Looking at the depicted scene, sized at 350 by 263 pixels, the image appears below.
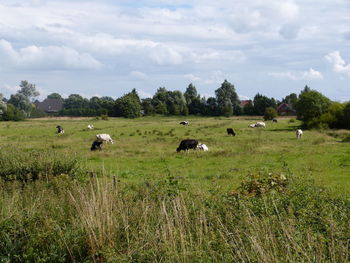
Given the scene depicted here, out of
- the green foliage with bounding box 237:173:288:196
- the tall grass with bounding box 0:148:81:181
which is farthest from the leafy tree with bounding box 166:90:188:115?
the green foliage with bounding box 237:173:288:196

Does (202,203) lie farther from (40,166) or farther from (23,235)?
(40,166)

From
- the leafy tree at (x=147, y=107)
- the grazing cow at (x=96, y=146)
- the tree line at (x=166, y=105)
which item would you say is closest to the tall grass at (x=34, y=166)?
the grazing cow at (x=96, y=146)

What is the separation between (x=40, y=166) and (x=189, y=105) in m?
107

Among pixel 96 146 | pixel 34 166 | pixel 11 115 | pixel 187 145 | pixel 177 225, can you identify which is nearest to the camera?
pixel 177 225

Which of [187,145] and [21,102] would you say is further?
[21,102]

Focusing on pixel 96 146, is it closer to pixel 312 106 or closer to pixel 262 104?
pixel 312 106

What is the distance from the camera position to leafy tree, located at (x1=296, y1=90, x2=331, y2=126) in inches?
2350

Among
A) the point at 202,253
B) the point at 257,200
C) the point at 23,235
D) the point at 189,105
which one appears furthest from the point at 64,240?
the point at 189,105

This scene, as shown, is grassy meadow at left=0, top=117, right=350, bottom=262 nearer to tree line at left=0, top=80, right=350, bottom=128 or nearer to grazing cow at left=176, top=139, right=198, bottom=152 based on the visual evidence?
grazing cow at left=176, top=139, right=198, bottom=152

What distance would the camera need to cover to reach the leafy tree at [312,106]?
5969 centimetres

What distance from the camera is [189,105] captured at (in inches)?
4734

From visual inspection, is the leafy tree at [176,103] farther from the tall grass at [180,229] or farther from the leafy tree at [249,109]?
the tall grass at [180,229]

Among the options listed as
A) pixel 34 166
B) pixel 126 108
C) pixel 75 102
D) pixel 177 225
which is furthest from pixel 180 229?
pixel 75 102

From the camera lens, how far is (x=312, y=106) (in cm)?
6009
